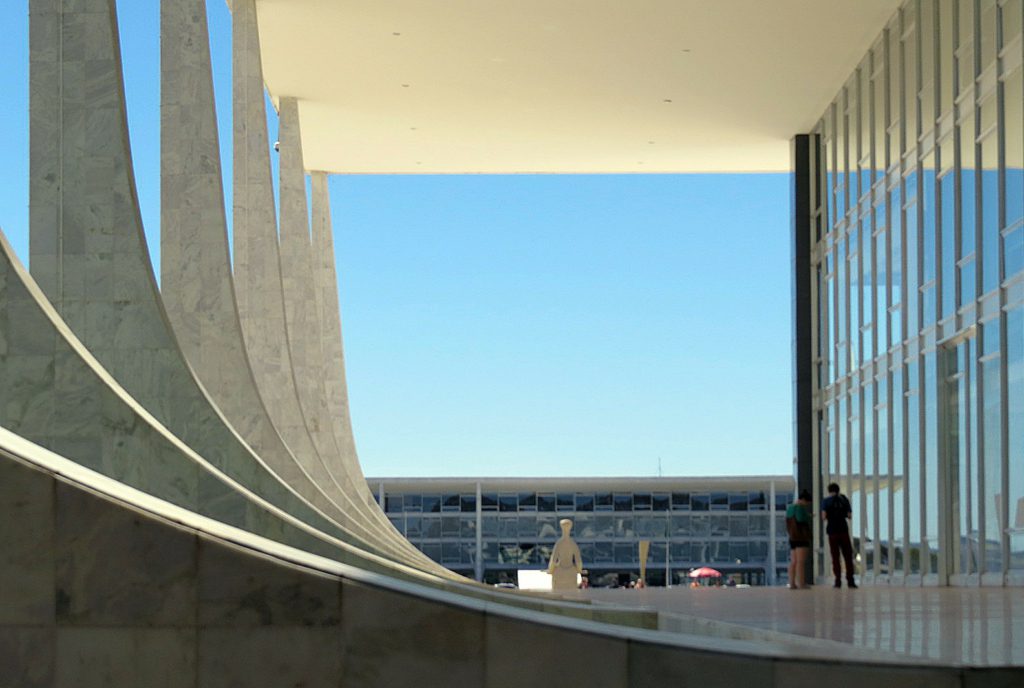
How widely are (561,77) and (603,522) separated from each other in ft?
86.8

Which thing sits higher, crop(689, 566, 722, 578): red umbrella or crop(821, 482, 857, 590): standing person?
crop(821, 482, 857, 590): standing person

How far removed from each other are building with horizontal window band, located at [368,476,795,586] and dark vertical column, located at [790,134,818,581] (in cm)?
2003

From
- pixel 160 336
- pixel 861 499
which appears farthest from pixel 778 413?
pixel 160 336

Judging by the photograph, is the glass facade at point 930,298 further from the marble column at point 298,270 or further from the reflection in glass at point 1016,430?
the marble column at point 298,270

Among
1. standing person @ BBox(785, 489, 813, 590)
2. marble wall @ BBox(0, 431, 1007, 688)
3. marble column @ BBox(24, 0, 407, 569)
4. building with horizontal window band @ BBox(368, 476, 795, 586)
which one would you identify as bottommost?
building with horizontal window band @ BBox(368, 476, 795, 586)

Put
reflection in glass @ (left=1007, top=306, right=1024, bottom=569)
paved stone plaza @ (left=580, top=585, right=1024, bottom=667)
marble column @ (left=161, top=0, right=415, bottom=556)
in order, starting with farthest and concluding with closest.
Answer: reflection in glass @ (left=1007, top=306, right=1024, bottom=569) → marble column @ (left=161, top=0, right=415, bottom=556) → paved stone plaza @ (left=580, top=585, right=1024, bottom=667)

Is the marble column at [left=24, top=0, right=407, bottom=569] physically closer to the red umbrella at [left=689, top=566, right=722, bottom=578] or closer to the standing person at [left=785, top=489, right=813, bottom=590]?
the standing person at [left=785, top=489, right=813, bottom=590]

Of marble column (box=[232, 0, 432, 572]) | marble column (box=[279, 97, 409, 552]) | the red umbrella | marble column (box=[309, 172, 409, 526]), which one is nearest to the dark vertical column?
marble column (box=[279, 97, 409, 552])

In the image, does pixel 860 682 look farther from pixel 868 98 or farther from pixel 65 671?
pixel 868 98

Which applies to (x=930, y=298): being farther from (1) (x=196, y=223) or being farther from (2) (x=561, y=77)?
(1) (x=196, y=223)

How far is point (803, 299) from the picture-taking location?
28.3 meters

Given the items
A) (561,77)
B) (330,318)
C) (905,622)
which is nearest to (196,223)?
(905,622)

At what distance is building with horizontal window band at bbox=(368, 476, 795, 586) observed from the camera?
156ft

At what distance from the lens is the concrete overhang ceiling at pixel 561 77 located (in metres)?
22.2
